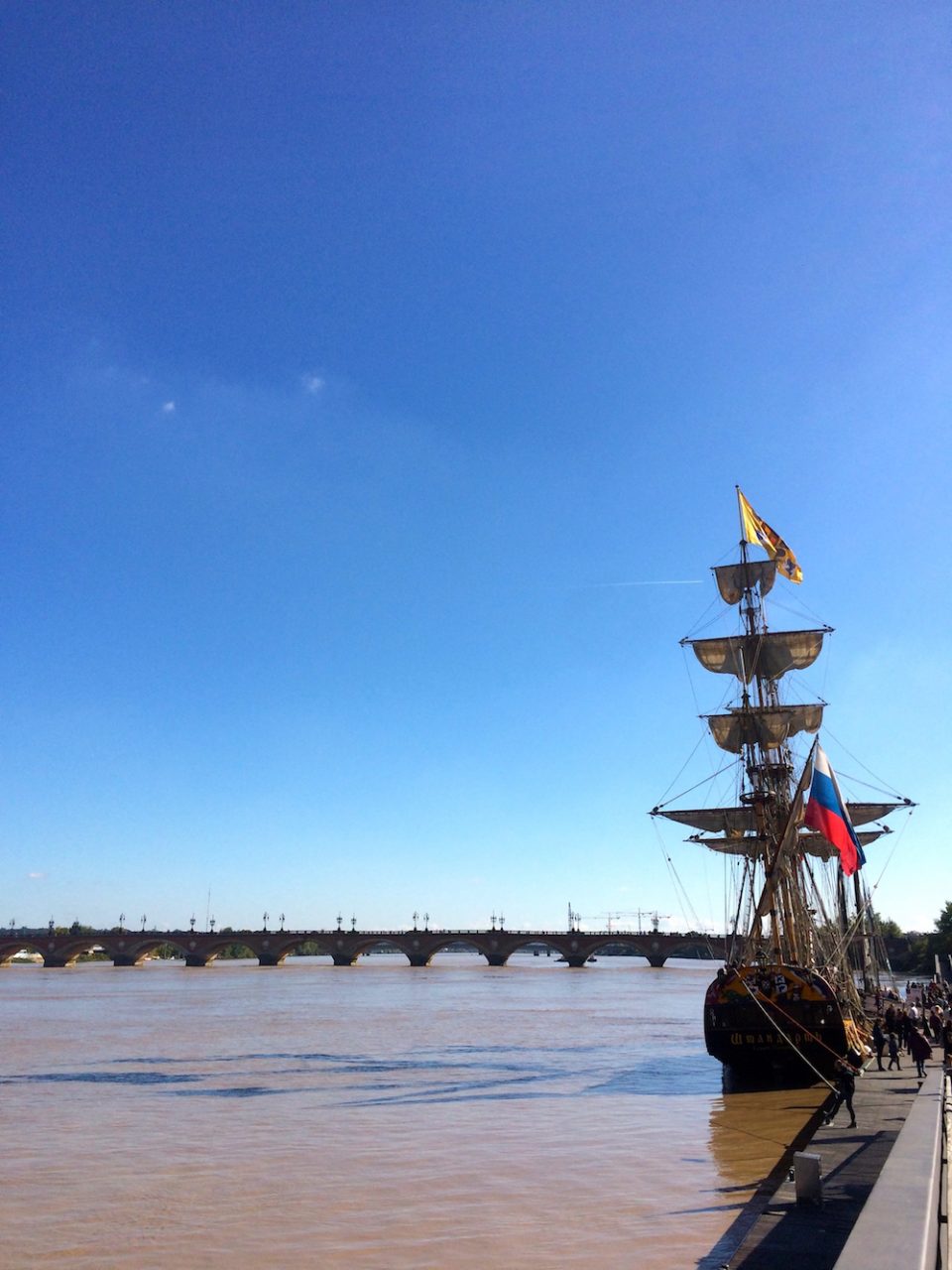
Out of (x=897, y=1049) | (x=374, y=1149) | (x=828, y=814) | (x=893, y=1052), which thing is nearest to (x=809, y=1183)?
(x=374, y=1149)

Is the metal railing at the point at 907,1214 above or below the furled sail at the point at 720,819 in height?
below

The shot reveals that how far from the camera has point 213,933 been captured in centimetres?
13525

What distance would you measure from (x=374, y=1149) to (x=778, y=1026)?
1329cm

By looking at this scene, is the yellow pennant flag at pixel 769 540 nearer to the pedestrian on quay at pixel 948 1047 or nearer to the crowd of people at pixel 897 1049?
the crowd of people at pixel 897 1049

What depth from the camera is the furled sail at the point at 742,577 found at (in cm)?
5194

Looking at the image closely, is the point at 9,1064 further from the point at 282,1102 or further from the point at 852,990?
the point at 852,990

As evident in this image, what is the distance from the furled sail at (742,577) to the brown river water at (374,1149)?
22.5 m

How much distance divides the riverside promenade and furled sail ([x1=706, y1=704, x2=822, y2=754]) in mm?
26328

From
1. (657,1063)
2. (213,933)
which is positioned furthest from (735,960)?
(213,933)

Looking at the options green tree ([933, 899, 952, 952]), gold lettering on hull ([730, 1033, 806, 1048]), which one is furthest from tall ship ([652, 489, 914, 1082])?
green tree ([933, 899, 952, 952])

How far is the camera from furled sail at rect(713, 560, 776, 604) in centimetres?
5194

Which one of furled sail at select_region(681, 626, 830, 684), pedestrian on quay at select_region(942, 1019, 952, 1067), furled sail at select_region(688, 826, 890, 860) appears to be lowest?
pedestrian on quay at select_region(942, 1019, 952, 1067)

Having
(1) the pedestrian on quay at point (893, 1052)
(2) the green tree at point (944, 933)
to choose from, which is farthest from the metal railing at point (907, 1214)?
(2) the green tree at point (944, 933)

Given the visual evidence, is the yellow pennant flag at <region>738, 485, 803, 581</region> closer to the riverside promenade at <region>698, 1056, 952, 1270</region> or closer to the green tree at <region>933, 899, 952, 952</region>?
the riverside promenade at <region>698, 1056, 952, 1270</region>
